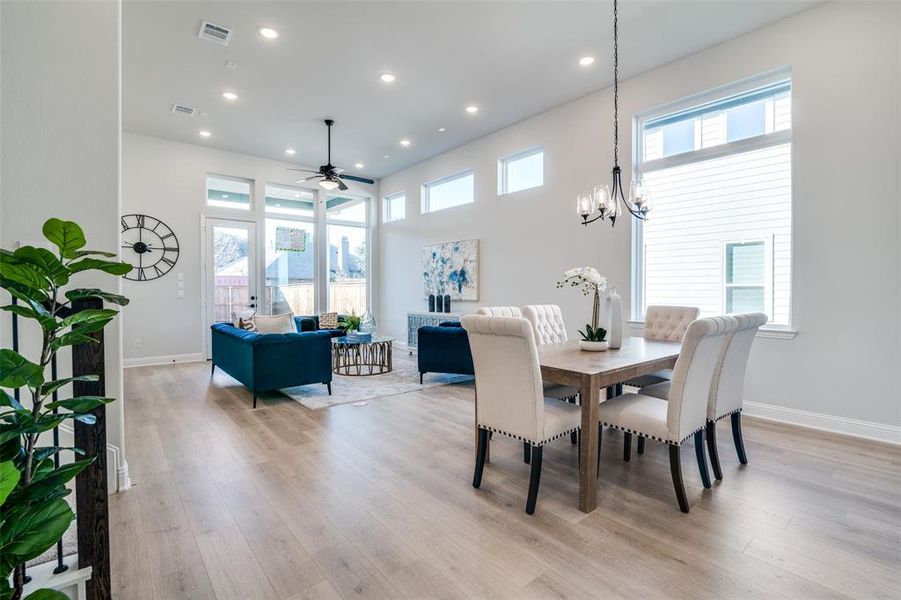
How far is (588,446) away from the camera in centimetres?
221

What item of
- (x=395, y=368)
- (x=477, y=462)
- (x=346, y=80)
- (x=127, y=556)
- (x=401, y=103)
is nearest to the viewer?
(x=127, y=556)

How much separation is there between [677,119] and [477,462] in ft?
13.3

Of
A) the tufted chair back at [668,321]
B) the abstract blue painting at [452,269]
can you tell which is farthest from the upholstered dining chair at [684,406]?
the abstract blue painting at [452,269]

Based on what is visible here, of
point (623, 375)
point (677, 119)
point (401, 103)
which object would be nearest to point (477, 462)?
point (623, 375)

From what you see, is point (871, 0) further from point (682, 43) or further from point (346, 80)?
point (346, 80)

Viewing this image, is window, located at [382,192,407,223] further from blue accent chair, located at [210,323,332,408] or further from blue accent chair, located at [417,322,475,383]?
blue accent chair, located at [210,323,332,408]

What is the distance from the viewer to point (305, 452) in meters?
3.03

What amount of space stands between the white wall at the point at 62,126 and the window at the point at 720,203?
361 cm

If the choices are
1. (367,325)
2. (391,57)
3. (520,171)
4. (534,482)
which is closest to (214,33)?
(391,57)

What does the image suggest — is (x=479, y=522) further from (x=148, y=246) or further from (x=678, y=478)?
(x=148, y=246)

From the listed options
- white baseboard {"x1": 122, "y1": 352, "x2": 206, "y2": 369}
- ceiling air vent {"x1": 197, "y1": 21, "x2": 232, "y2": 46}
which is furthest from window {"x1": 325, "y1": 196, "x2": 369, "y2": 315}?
ceiling air vent {"x1": 197, "y1": 21, "x2": 232, "y2": 46}

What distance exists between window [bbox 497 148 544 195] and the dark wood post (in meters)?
5.07

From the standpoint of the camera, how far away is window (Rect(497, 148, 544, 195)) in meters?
5.70

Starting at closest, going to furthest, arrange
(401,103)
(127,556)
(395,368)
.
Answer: (127,556) → (401,103) → (395,368)
